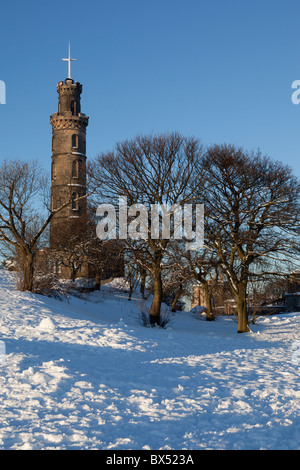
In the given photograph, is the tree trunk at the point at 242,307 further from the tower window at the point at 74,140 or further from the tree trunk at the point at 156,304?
the tower window at the point at 74,140

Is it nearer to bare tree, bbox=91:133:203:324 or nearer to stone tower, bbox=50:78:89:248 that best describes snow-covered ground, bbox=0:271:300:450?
bare tree, bbox=91:133:203:324

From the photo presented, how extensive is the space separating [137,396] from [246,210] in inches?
656

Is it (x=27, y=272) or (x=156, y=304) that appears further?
(x=156, y=304)

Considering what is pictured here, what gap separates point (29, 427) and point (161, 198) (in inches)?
787

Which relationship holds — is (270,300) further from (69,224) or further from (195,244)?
(195,244)

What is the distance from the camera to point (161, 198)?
25547mm

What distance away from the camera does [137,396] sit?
788 centimetres

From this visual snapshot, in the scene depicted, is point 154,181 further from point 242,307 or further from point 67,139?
point 67,139

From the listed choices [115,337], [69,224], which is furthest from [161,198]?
[69,224]

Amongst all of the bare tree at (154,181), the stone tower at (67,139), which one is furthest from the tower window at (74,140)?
the bare tree at (154,181)

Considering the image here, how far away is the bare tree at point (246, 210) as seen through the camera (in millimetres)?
22781

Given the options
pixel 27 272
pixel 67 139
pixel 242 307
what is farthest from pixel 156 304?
pixel 67 139

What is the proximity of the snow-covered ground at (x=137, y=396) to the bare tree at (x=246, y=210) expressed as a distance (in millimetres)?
9745

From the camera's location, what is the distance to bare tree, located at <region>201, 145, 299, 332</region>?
22781mm
